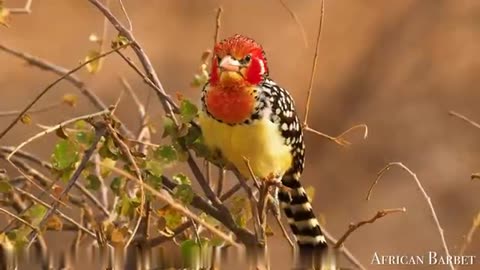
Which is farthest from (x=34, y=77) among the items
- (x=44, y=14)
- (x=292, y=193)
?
(x=292, y=193)

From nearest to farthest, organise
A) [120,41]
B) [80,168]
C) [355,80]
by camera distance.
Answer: [80,168]
[120,41]
[355,80]

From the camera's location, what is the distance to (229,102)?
53.4 inches

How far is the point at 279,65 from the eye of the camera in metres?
3.75

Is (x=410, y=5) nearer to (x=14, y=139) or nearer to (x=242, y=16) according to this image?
(x=242, y=16)

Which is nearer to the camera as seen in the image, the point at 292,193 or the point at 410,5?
the point at 292,193

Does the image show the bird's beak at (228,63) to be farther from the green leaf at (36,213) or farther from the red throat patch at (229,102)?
the green leaf at (36,213)

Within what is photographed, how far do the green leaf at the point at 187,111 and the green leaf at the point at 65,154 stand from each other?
0.46ft

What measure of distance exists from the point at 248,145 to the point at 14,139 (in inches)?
79.0

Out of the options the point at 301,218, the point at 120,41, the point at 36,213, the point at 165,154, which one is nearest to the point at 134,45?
the point at 120,41

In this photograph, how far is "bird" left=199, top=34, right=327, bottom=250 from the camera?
1.32 m

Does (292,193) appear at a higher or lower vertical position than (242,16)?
lower

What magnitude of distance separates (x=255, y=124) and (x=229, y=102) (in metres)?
0.07

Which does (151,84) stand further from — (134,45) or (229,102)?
A: (229,102)

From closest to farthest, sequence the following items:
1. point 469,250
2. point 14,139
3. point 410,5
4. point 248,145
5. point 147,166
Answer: point 147,166 → point 248,145 → point 469,250 → point 14,139 → point 410,5
